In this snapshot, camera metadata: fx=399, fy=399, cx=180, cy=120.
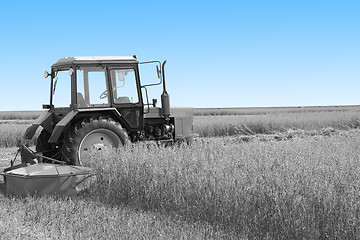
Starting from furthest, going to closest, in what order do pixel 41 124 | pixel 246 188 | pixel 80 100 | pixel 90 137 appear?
1. pixel 41 124
2. pixel 80 100
3. pixel 90 137
4. pixel 246 188

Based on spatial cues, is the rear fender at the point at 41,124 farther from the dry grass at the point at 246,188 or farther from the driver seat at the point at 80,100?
the dry grass at the point at 246,188

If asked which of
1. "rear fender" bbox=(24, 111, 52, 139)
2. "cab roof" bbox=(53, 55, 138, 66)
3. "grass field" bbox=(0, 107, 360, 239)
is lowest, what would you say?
"grass field" bbox=(0, 107, 360, 239)

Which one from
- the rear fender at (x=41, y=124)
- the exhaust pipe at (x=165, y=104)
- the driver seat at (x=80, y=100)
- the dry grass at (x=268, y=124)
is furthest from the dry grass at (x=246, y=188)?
the dry grass at (x=268, y=124)

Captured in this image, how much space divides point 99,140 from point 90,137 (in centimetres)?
17

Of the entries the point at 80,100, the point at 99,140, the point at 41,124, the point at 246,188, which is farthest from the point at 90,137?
the point at 246,188

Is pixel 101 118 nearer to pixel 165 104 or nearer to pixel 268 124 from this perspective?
pixel 165 104

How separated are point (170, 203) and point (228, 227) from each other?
1054 mm

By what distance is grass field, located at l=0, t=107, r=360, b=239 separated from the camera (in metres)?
4.62

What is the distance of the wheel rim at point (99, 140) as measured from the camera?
288 inches

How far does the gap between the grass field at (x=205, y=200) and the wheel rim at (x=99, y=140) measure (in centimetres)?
26

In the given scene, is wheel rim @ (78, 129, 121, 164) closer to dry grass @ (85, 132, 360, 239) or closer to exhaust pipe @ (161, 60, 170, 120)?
dry grass @ (85, 132, 360, 239)

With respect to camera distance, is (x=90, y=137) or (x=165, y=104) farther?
(x=165, y=104)

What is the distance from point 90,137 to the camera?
7352mm

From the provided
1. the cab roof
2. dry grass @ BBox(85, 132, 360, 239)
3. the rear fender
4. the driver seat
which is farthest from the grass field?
the cab roof
